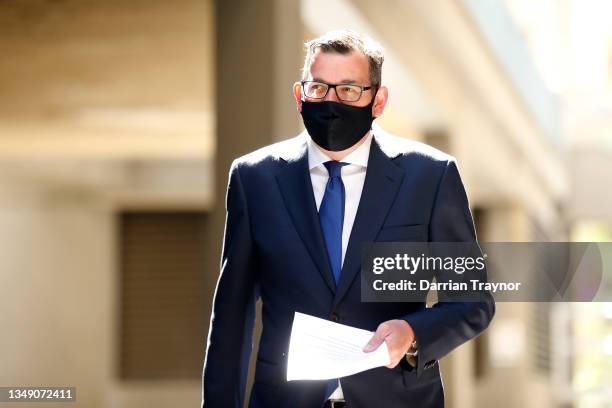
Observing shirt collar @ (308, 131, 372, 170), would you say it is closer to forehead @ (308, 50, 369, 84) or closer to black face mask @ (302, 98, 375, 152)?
black face mask @ (302, 98, 375, 152)

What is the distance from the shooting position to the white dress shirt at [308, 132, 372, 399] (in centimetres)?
289

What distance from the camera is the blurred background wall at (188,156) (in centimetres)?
720

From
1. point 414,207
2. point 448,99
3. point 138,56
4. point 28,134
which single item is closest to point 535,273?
point 414,207

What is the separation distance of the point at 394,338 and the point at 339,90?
1.96 ft

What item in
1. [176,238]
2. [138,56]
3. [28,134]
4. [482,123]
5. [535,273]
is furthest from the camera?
[176,238]

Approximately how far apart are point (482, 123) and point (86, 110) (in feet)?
15.2

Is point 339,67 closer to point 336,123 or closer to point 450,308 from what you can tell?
point 336,123

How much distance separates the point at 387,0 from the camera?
28.1ft

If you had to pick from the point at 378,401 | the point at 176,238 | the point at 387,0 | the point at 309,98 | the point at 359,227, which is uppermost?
the point at 387,0

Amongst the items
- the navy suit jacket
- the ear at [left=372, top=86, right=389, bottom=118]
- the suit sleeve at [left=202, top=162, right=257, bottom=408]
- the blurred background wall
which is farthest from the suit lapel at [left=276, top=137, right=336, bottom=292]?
the blurred background wall

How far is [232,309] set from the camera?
291 cm

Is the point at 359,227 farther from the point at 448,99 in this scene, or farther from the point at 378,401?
the point at 448,99

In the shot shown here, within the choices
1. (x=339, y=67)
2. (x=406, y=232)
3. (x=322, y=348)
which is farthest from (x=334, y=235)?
(x=339, y=67)

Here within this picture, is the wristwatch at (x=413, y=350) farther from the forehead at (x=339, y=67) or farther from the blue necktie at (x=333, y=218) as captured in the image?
the forehead at (x=339, y=67)
